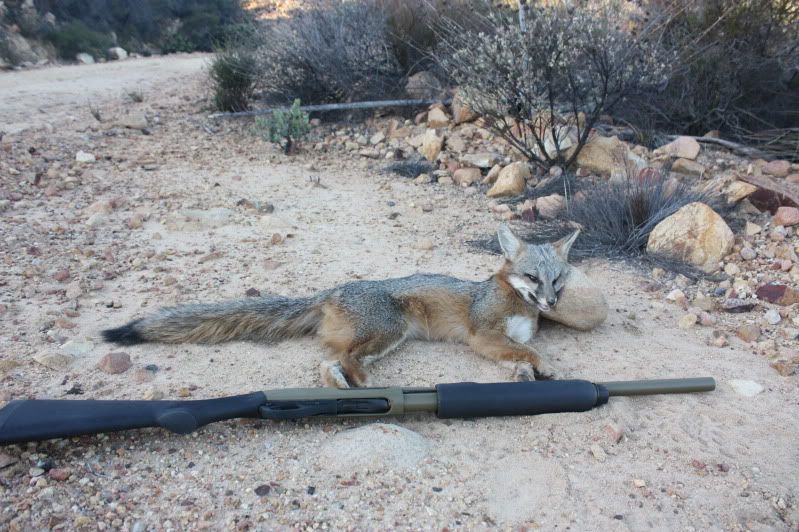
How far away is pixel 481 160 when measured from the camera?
8180 mm

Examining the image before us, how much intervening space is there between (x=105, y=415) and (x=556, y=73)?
6.50 metres

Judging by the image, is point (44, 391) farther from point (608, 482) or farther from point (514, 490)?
point (608, 482)

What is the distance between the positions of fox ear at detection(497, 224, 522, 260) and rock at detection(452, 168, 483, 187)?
11.2 ft

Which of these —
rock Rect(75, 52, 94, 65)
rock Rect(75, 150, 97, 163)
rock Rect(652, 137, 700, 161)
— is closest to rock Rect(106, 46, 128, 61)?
rock Rect(75, 52, 94, 65)

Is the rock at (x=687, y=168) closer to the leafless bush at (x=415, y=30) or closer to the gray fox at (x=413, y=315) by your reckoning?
the gray fox at (x=413, y=315)

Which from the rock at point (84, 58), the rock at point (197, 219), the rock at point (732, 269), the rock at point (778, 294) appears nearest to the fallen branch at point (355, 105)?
the rock at point (197, 219)

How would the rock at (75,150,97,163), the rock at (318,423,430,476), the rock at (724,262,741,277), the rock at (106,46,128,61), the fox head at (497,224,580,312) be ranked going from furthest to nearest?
1. the rock at (106,46,128,61)
2. the rock at (75,150,97,163)
3. the rock at (724,262,741,277)
4. the fox head at (497,224,580,312)
5. the rock at (318,423,430,476)

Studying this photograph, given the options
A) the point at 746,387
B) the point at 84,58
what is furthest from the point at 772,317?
the point at 84,58

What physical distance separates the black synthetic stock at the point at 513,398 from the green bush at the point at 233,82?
8.56 m

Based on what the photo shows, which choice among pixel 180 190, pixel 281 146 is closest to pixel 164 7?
pixel 281 146

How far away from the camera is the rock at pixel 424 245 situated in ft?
19.2

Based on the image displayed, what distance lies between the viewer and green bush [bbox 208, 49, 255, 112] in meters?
10.5

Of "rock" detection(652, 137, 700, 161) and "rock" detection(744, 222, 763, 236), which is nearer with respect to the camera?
"rock" detection(744, 222, 763, 236)

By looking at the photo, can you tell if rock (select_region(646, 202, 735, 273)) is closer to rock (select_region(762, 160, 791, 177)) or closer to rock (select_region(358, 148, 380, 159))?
rock (select_region(762, 160, 791, 177))
